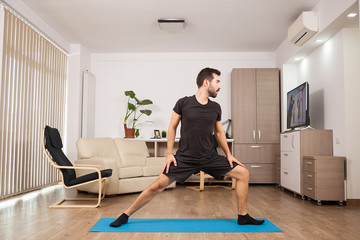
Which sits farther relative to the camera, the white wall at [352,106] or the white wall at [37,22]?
the white wall at [37,22]

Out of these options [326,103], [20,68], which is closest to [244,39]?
[326,103]

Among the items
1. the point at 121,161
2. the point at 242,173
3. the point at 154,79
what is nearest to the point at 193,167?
the point at 242,173

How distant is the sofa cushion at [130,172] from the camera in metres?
4.92

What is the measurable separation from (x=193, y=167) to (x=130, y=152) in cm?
307

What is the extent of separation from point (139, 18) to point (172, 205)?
309cm

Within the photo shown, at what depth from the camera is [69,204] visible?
408 centimetres

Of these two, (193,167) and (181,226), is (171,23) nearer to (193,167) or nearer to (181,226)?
(193,167)

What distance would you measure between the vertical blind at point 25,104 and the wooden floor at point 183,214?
368 mm

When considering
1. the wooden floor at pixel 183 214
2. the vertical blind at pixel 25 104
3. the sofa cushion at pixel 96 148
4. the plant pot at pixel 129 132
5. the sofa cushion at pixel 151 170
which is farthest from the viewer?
the plant pot at pixel 129 132

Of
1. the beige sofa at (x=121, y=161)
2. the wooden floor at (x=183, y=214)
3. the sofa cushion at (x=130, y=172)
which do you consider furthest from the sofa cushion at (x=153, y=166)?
the wooden floor at (x=183, y=214)

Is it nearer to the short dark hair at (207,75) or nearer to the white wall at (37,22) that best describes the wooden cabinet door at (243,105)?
the white wall at (37,22)

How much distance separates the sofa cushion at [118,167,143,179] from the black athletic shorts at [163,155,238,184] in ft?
7.50

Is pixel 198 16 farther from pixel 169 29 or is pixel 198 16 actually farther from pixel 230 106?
pixel 230 106

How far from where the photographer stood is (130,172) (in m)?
5.04
